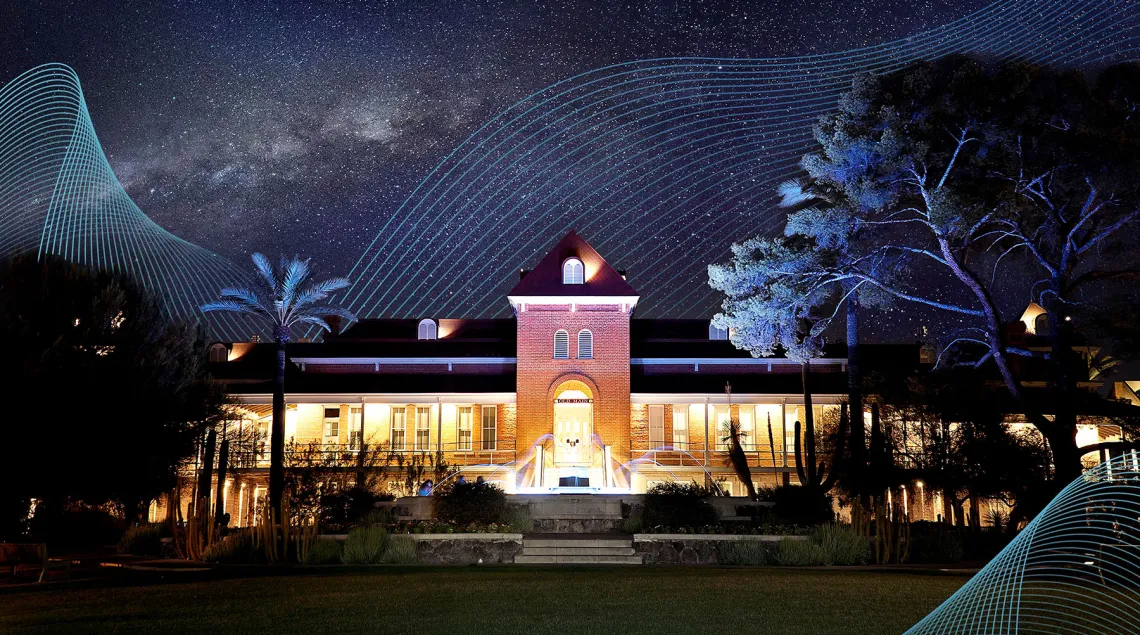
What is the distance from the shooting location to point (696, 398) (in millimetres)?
40500

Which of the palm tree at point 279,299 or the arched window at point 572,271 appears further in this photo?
the arched window at point 572,271

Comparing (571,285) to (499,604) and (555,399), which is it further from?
(499,604)

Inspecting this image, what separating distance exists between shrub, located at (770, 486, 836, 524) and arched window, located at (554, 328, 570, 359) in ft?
48.6

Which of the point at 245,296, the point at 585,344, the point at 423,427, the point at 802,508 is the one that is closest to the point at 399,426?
the point at 423,427

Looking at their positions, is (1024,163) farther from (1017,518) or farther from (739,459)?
(739,459)

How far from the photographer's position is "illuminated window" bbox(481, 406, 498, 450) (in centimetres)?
4162

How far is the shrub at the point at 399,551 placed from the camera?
22125mm

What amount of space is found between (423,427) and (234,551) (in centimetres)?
2060

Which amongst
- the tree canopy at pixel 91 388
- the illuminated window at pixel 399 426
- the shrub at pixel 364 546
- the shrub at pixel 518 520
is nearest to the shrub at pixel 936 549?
the shrub at pixel 518 520

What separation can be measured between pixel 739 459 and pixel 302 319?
17850 mm

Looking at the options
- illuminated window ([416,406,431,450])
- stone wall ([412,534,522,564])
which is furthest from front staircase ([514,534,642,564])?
illuminated window ([416,406,431,450])

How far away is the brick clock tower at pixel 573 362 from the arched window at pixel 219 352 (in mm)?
18056

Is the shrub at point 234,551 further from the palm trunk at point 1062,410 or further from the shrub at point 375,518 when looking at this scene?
the palm trunk at point 1062,410

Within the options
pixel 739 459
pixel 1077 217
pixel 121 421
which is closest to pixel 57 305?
pixel 121 421
